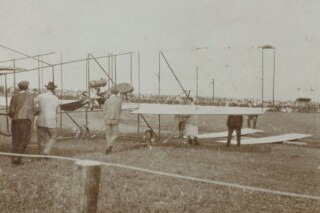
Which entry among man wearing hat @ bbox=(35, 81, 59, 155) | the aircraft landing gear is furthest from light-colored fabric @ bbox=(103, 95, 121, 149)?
the aircraft landing gear

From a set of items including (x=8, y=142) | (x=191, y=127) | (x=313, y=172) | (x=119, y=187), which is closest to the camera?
(x=119, y=187)

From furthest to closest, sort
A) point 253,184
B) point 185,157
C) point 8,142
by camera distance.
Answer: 1. point 8,142
2. point 185,157
3. point 253,184

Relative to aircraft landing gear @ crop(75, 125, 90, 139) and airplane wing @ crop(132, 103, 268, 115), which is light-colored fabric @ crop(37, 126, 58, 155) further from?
aircraft landing gear @ crop(75, 125, 90, 139)

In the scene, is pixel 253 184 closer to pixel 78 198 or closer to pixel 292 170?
pixel 292 170

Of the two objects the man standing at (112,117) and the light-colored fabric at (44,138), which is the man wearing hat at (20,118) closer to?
the light-colored fabric at (44,138)

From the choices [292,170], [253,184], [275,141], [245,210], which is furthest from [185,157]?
[275,141]

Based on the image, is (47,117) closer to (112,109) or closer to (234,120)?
(112,109)

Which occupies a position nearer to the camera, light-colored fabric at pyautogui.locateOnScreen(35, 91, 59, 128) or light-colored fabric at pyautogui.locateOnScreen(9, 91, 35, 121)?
light-colored fabric at pyautogui.locateOnScreen(9, 91, 35, 121)
